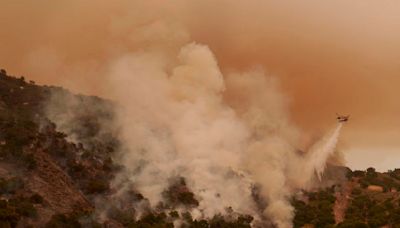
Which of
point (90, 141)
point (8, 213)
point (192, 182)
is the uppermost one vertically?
point (90, 141)

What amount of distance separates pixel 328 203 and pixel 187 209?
47.7 meters

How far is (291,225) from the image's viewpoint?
17412 centimetres

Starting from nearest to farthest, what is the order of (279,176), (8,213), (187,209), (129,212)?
(8,213) → (129,212) → (187,209) → (279,176)

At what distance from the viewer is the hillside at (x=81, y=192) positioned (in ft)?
444

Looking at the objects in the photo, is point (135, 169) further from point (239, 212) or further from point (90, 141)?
point (239, 212)

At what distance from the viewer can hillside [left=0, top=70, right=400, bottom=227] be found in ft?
444

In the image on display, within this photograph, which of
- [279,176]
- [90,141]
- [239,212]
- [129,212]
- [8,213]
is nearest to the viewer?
[8,213]

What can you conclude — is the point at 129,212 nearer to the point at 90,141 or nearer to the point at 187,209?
the point at 187,209

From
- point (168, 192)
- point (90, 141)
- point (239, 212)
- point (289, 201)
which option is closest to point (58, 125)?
point (90, 141)

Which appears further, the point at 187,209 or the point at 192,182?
the point at 192,182

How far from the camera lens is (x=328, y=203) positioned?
18675 cm

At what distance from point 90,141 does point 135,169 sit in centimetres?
1802

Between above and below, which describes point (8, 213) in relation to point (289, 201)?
below

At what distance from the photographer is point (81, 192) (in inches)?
6048
